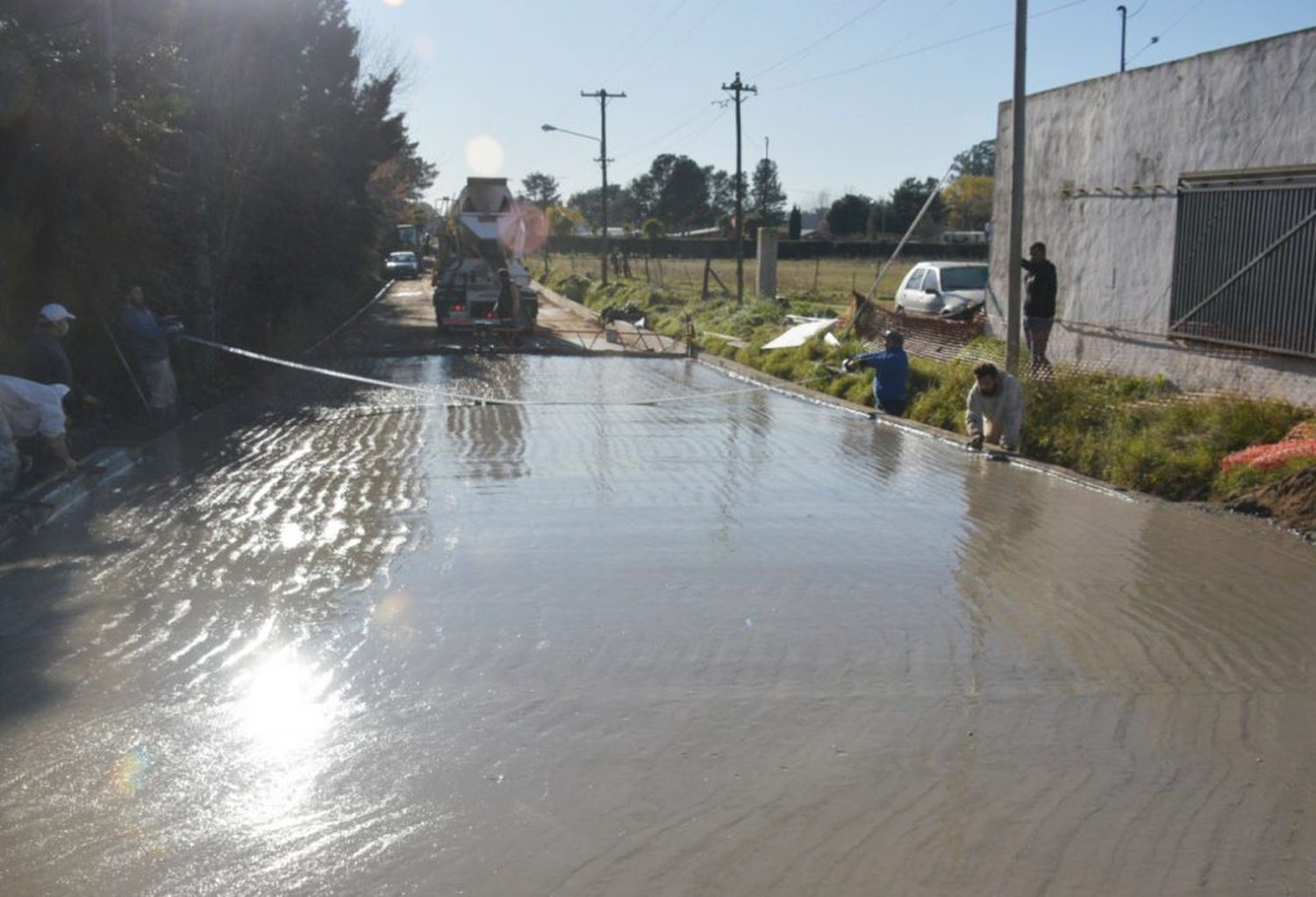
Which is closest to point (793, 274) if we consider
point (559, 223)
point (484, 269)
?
point (484, 269)

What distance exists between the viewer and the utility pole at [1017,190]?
15.8 metres

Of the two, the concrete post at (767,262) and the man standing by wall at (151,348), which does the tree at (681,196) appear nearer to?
the concrete post at (767,262)

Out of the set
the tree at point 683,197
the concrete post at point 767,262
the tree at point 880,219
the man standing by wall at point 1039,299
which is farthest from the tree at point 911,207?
the man standing by wall at point 1039,299

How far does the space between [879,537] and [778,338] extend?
15.4m

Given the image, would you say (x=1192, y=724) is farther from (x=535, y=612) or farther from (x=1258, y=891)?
(x=535, y=612)

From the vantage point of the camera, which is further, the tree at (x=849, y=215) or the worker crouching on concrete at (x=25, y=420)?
the tree at (x=849, y=215)

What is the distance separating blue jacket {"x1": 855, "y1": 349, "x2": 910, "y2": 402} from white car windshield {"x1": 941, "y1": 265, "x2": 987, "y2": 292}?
8.19 m

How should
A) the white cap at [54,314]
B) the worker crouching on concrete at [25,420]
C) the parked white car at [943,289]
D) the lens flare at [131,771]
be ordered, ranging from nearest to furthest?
the lens flare at [131,771]
the worker crouching on concrete at [25,420]
the white cap at [54,314]
the parked white car at [943,289]

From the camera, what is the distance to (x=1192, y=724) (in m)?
6.05

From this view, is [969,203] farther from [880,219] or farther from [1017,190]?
[1017,190]

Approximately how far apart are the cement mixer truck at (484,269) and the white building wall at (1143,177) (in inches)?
496

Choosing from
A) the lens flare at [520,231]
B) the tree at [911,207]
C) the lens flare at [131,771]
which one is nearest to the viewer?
the lens flare at [131,771]

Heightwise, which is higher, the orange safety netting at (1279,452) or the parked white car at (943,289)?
→ the parked white car at (943,289)

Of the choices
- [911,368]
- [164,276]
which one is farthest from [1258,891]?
[164,276]
